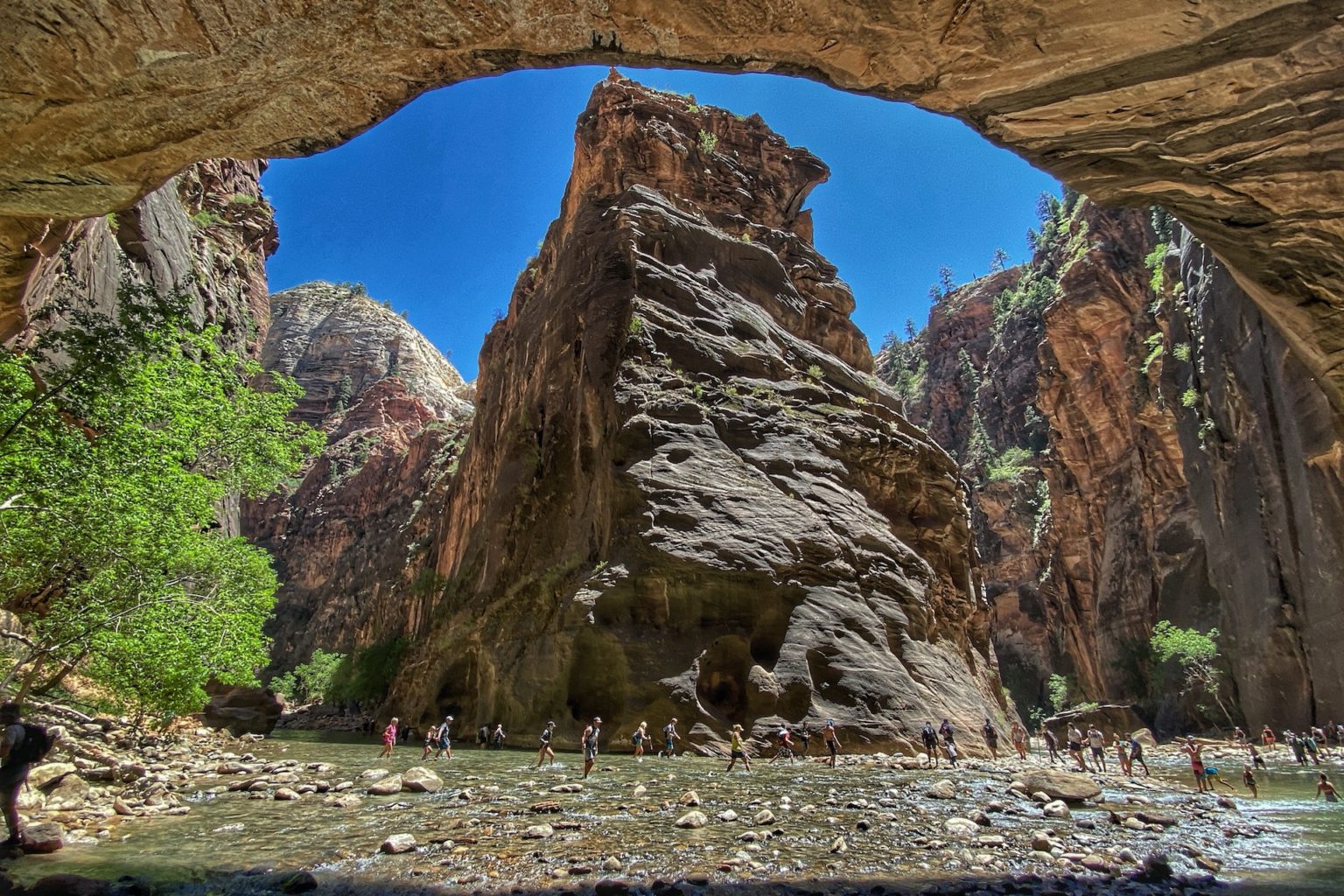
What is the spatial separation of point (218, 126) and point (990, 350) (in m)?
99.2

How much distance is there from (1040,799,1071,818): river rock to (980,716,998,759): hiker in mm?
12409

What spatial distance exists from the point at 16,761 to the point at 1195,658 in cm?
5187

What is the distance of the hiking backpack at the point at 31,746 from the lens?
7410 mm

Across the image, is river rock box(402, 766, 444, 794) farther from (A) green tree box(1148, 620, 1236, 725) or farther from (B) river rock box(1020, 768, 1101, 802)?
(A) green tree box(1148, 620, 1236, 725)

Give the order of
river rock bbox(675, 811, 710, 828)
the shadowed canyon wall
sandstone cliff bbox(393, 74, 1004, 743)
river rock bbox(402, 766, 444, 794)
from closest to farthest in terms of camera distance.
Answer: the shadowed canyon wall → river rock bbox(675, 811, 710, 828) → river rock bbox(402, 766, 444, 794) → sandstone cliff bbox(393, 74, 1004, 743)

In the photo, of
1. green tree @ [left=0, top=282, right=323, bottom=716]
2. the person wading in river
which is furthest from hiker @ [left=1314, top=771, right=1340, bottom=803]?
green tree @ [left=0, top=282, right=323, bottom=716]

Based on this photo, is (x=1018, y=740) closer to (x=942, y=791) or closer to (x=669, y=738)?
(x=669, y=738)

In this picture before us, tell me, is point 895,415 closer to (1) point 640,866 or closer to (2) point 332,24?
(1) point 640,866

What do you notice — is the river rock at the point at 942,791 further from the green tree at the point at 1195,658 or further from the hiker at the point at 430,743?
the green tree at the point at 1195,658

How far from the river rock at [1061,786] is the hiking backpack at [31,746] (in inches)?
573

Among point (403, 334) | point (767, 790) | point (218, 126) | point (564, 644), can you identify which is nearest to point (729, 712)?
point (564, 644)

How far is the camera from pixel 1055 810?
411 inches

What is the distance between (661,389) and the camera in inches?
1027

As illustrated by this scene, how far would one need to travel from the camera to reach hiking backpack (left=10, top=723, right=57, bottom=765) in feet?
24.3
